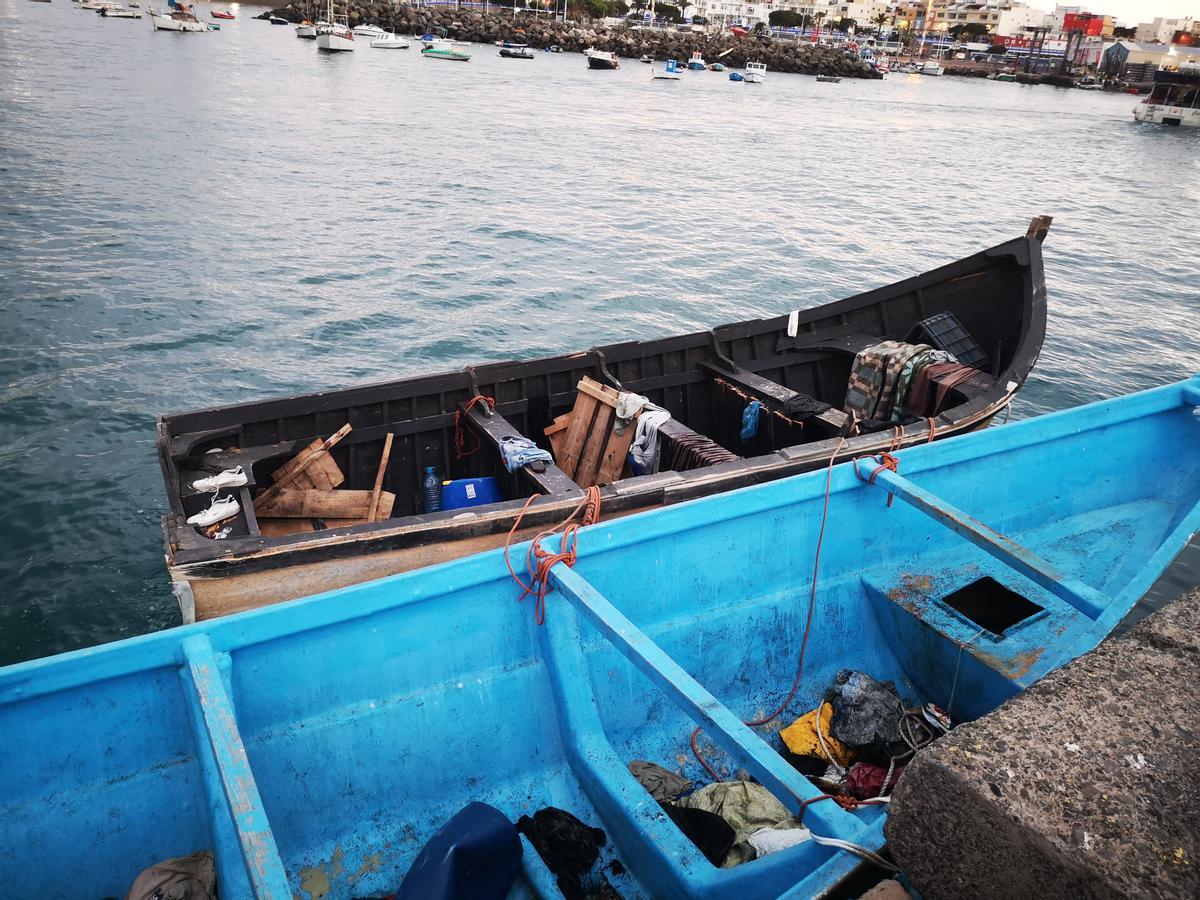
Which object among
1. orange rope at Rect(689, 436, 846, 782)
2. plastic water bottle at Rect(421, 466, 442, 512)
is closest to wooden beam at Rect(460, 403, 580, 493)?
plastic water bottle at Rect(421, 466, 442, 512)

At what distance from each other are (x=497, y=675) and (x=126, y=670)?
72.9 inches

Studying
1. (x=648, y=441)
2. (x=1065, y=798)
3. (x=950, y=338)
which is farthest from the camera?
(x=950, y=338)

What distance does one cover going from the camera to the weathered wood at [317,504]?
646 centimetres

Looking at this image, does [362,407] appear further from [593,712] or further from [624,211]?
[624,211]

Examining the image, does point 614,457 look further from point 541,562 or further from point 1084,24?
point 1084,24

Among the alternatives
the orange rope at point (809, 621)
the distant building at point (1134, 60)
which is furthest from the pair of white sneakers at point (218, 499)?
the distant building at point (1134, 60)

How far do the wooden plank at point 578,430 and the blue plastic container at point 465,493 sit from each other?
34.8 inches

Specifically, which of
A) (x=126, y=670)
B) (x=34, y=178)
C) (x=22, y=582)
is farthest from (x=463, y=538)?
(x=34, y=178)

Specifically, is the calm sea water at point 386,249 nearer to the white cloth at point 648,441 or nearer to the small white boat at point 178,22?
the white cloth at point 648,441

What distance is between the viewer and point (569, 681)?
462 cm

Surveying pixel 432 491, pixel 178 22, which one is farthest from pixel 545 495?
pixel 178 22

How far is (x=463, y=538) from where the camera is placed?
5695 millimetres

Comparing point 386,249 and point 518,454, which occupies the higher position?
point 518,454

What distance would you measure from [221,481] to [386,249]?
52.3ft
